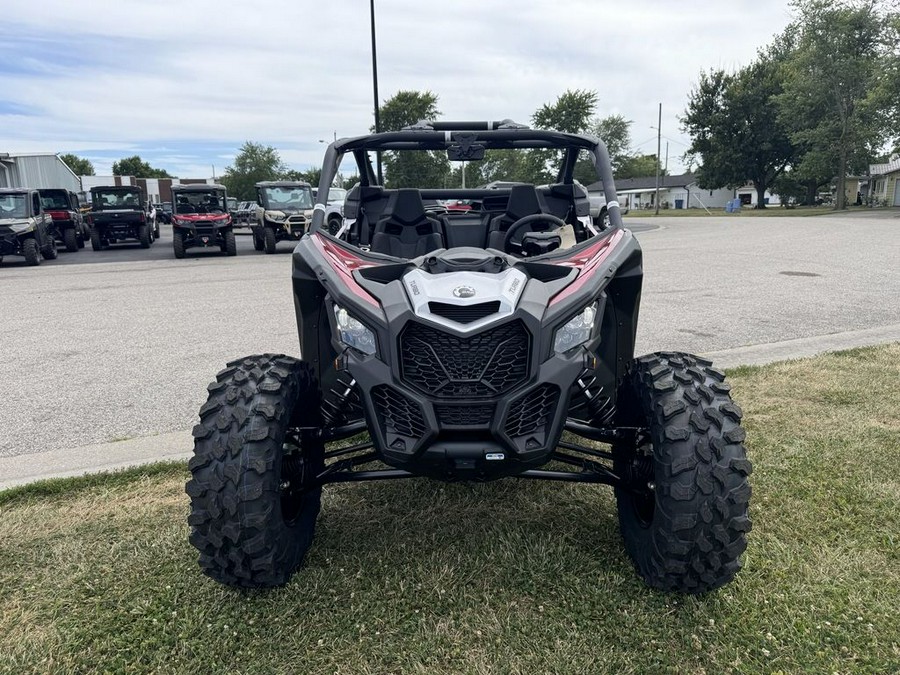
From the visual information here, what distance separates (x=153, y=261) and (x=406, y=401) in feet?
57.0

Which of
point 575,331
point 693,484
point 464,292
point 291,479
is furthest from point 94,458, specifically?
point 693,484

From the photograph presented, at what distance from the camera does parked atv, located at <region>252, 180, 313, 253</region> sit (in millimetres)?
18734

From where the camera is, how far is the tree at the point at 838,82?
1516 inches

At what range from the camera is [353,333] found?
8.32ft

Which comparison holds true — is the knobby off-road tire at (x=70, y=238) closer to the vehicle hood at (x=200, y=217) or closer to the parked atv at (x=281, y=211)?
the vehicle hood at (x=200, y=217)

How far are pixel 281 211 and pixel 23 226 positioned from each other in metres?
6.46

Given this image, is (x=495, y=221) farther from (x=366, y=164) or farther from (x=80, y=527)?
(x=80, y=527)

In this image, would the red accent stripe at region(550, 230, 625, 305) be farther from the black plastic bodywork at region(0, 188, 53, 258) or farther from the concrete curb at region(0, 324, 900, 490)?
the black plastic bodywork at region(0, 188, 53, 258)

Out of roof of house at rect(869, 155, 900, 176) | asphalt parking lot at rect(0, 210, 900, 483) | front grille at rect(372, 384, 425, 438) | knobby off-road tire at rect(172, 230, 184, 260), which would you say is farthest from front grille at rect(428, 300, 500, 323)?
roof of house at rect(869, 155, 900, 176)

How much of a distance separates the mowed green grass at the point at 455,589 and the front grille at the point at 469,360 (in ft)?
2.94

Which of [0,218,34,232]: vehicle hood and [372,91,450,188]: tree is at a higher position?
[372,91,450,188]: tree

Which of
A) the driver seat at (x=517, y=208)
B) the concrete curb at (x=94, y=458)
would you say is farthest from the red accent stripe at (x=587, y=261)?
the concrete curb at (x=94, y=458)

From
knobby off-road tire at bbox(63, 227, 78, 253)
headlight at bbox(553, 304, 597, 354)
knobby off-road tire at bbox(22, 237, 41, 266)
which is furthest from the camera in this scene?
knobby off-road tire at bbox(63, 227, 78, 253)

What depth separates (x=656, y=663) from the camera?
7.48 ft
